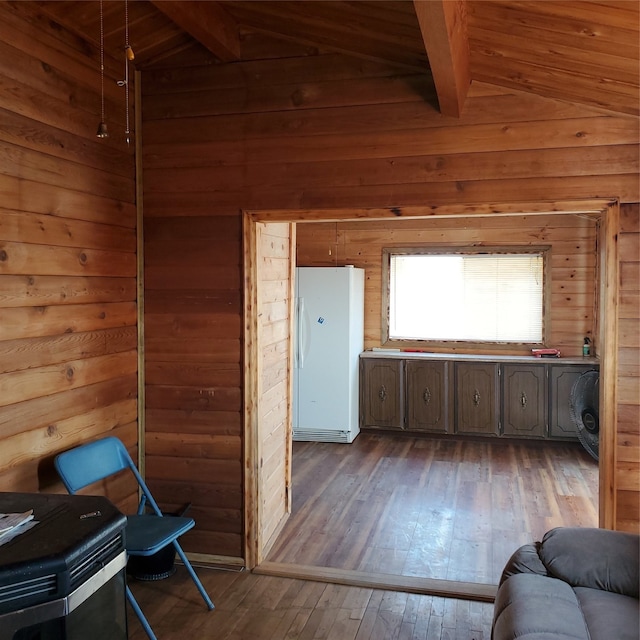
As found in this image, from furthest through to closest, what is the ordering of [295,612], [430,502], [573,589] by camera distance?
[430,502] → [295,612] → [573,589]

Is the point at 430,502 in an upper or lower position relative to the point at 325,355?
lower

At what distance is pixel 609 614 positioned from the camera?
6.89 feet

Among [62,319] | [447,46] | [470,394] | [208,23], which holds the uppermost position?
[208,23]

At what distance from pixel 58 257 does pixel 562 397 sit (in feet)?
15.0

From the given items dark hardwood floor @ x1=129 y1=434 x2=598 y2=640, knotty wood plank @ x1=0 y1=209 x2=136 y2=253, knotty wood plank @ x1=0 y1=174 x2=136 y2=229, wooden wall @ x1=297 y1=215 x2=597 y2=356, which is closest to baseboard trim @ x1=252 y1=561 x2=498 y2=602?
dark hardwood floor @ x1=129 y1=434 x2=598 y2=640

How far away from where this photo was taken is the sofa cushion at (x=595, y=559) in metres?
2.29

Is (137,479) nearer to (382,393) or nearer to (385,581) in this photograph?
(385,581)

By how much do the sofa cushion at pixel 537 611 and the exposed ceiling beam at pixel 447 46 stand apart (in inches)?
73.1

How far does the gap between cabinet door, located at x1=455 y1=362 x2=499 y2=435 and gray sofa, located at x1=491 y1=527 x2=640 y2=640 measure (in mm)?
3527

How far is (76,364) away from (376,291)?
413 centimetres

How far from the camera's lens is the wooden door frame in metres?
2.97

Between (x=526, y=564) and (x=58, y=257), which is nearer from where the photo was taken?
(x=526, y=564)

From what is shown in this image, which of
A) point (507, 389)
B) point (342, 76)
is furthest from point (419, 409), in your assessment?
point (342, 76)

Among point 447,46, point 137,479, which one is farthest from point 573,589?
point 137,479
